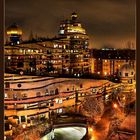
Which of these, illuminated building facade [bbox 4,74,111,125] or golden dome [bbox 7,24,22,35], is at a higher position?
golden dome [bbox 7,24,22,35]

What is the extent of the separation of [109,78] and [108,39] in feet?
0.82

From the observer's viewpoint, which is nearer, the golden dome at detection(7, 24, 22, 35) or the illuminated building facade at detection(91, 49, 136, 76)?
the golden dome at detection(7, 24, 22, 35)

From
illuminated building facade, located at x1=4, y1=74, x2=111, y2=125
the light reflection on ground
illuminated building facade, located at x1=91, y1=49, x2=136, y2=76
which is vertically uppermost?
illuminated building facade, located at x1=91, y1=49, x2=136, y2=76

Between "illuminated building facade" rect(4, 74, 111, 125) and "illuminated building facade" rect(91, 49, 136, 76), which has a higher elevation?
"illuminated building facade" rect(91, 49, 136, 76)

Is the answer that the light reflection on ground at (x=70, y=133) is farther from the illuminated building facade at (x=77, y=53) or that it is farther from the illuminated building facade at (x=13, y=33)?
the illuminated building facade at (x=13, y=33)

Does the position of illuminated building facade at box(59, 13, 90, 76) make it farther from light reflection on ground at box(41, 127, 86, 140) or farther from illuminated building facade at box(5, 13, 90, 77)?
light reflection on ground at box(41, 127, 86, 140)

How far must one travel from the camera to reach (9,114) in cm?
202

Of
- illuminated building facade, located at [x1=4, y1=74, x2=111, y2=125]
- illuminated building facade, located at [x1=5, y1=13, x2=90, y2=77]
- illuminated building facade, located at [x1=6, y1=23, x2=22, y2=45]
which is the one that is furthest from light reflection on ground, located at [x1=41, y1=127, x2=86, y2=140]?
illuminated building facade, located at [x1=6, y1=23, x2=22, y2=45]

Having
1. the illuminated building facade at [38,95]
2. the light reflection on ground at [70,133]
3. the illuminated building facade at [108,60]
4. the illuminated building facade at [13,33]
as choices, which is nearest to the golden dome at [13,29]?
the illuminated building facade at [13,33]

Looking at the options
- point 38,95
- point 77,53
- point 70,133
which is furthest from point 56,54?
point 70,133

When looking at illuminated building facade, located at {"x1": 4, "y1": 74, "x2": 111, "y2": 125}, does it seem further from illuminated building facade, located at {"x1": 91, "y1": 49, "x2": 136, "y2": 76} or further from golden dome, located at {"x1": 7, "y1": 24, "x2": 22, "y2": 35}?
golden dome, located at {"x1": 7, "y1": 24, "x2": 22, "y2": 35}

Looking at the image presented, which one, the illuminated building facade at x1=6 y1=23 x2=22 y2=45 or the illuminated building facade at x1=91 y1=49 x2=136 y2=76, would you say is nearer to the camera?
the illuminated building facade at x1=6 y1=23 x2=22 y2=45

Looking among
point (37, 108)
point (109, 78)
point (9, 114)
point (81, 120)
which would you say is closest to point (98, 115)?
point (81, 120)

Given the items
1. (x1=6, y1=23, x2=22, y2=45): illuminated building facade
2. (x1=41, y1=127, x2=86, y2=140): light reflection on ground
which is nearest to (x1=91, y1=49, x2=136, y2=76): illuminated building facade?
(x1=41, y1=127, x2=86, y2=140): light reflection on ground
